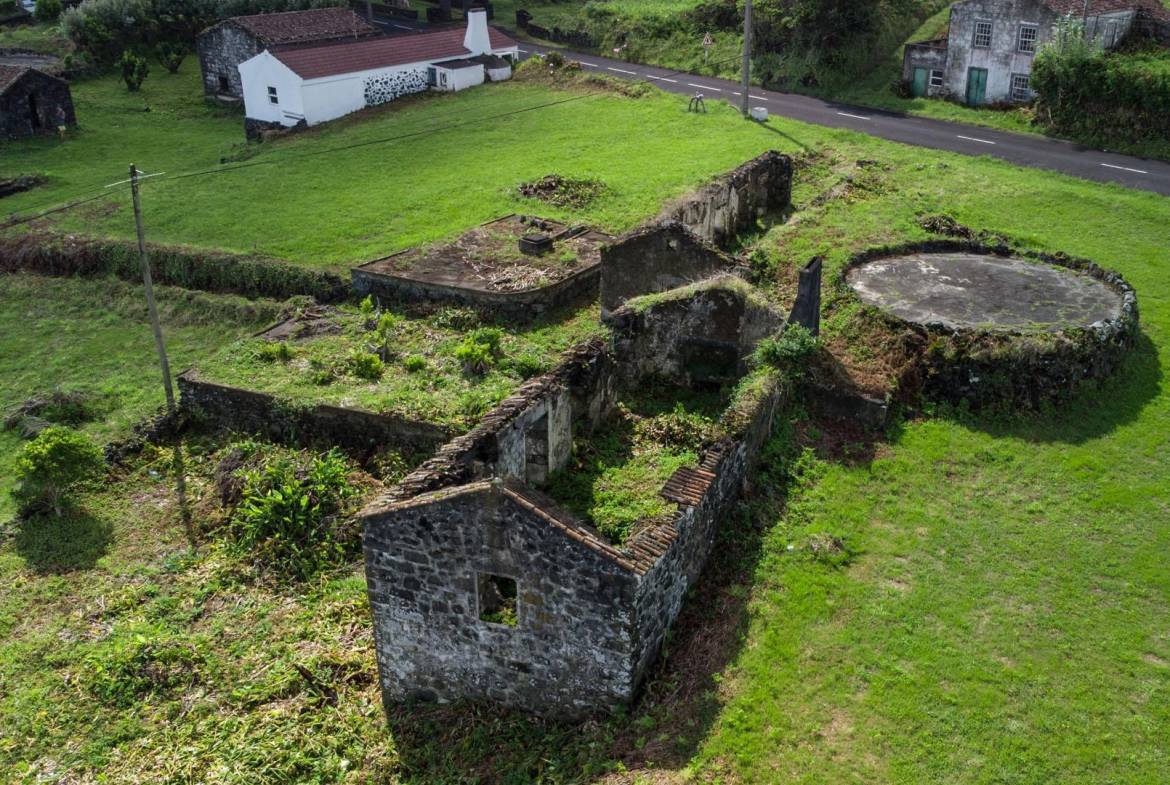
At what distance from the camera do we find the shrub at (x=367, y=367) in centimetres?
2261

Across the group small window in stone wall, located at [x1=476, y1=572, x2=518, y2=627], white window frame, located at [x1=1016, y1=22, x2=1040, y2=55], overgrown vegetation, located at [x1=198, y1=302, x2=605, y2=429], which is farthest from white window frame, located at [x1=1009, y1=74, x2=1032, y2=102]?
small window in stone wall, located at [x1=476, y1=572, x2=518, y2=627]

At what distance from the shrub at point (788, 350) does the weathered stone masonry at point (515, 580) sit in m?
4.26

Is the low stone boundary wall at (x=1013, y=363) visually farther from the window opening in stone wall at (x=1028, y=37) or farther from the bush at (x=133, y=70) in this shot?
the bush at (x=133, y=70)

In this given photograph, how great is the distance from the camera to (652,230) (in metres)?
23.1

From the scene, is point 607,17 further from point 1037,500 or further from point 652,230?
point 1037,500

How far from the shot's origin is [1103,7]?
37.8 m

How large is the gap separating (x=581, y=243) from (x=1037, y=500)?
48.5 feet

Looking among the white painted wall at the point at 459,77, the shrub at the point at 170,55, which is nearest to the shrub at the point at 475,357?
the white painted wall at the point at 459,77

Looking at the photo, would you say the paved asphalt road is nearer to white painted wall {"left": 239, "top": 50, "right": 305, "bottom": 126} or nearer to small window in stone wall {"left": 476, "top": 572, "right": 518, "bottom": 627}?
white painted wall {"left": 239, "top": 50, "right": 305, "bottom": 126}

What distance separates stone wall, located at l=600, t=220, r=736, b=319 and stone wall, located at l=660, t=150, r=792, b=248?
11.1 ft

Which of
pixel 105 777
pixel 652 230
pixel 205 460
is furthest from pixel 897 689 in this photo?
pixel 205 460

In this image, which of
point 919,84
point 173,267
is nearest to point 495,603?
point 173,267

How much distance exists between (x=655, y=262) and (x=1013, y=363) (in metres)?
7.81

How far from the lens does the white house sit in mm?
42469
